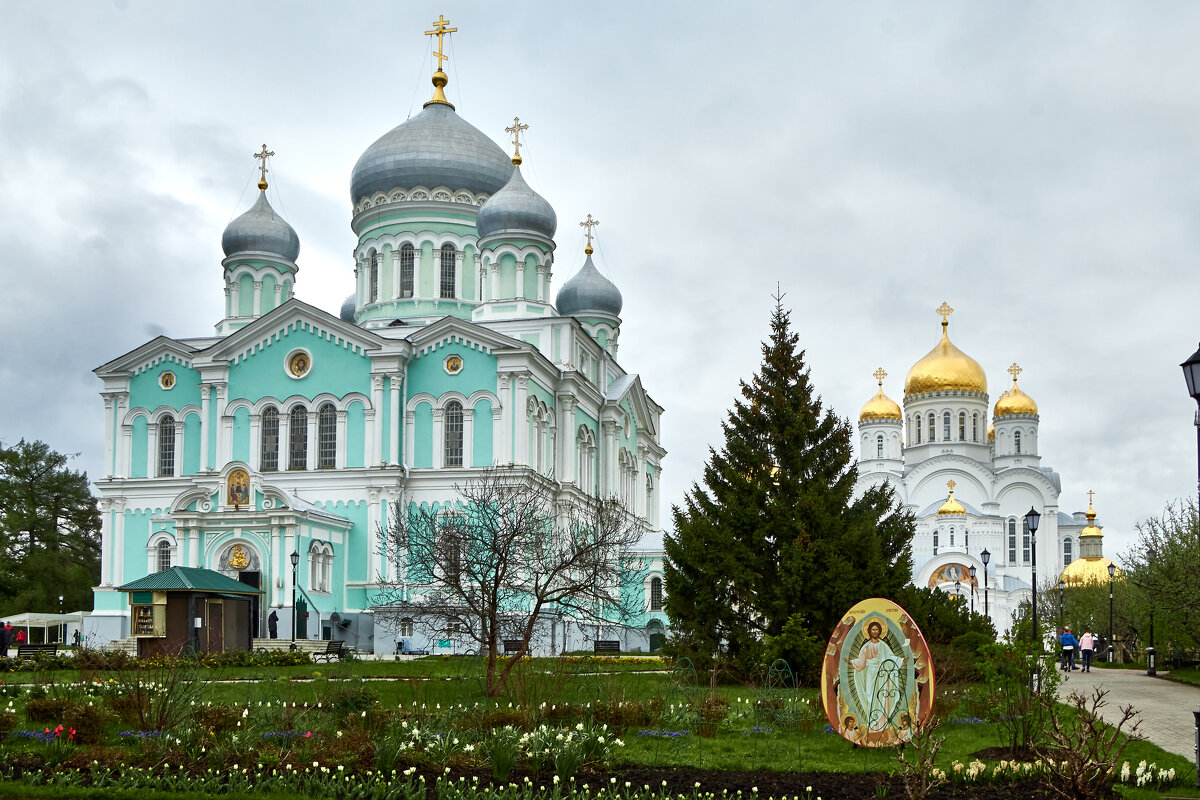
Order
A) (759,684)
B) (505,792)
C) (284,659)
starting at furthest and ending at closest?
1. (284,659)
2. (759,684)
3. (505,792)

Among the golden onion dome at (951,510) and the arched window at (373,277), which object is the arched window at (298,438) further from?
the golden onion dome at (951,510)

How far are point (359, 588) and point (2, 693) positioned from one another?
19705mm

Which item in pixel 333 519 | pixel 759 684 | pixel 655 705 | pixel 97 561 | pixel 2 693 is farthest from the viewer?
pixel 97 561

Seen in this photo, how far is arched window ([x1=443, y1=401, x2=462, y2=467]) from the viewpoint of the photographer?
36656 mm

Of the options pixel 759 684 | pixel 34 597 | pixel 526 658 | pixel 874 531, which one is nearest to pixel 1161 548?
pixel 874 531

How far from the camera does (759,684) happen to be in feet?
66.5

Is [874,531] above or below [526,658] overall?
above

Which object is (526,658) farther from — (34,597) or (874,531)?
(34,597)

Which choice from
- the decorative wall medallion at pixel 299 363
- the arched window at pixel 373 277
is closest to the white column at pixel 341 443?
the decorative wall medallion at pixel 299 363

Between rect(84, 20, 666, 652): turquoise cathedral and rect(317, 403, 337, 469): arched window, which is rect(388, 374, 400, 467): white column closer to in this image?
rect(84, 20, 666, 652): turquoise cathedral

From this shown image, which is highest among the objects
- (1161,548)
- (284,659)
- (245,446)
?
(245,446)

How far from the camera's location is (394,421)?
36531 millimetres

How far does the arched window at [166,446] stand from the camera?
38.7 metres

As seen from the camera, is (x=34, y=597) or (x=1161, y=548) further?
(x=34, y=597)
